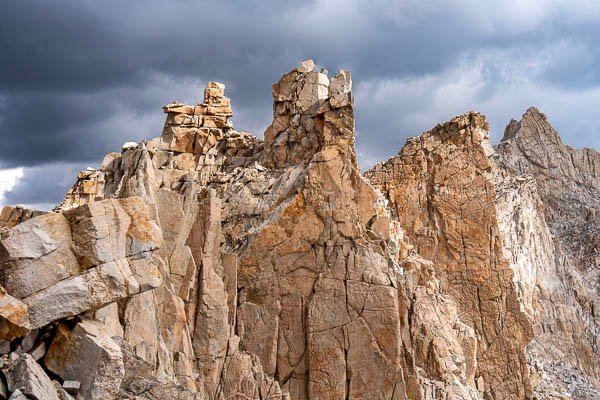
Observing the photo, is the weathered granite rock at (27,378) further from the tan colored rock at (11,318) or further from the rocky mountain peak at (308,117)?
the rocky mountain peak at (308,117)

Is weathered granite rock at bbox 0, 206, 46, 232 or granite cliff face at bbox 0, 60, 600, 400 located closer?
granite cliff face at bbox 0, 60, 600, 400

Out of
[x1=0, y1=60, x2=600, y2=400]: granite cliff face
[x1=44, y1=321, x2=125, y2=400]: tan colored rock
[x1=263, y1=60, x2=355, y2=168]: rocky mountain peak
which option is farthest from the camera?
[x1=263, y1=60, x2=355, y2=168]: rocky mountain peak

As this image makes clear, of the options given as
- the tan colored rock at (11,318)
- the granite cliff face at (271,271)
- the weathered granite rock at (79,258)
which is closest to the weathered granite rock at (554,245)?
the granite cliff face at (271,271)

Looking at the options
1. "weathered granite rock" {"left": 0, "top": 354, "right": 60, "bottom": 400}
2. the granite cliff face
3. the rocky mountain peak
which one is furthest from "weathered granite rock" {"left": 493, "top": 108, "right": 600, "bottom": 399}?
"weathered granite rock" {"left": 0, "top": 354, "right": 60, "bottom": 400}

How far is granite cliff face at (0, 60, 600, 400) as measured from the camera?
1647cm

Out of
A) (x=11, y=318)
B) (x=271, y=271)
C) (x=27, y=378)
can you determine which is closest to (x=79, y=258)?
(x=11, y=318)

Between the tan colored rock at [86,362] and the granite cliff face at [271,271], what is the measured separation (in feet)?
0.10

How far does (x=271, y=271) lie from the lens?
108 ft

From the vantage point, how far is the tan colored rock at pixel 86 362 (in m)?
16.1

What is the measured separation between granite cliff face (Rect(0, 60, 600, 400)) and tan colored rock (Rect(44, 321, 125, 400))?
31 millimetres

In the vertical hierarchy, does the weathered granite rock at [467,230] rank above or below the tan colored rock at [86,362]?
above

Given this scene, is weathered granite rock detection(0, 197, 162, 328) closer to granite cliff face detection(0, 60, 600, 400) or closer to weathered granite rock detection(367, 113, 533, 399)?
granite cliff face detection(0, 60, 600, 400)

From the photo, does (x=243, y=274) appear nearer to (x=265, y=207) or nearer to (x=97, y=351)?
(x=265, y=207)

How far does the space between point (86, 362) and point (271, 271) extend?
17.1m
